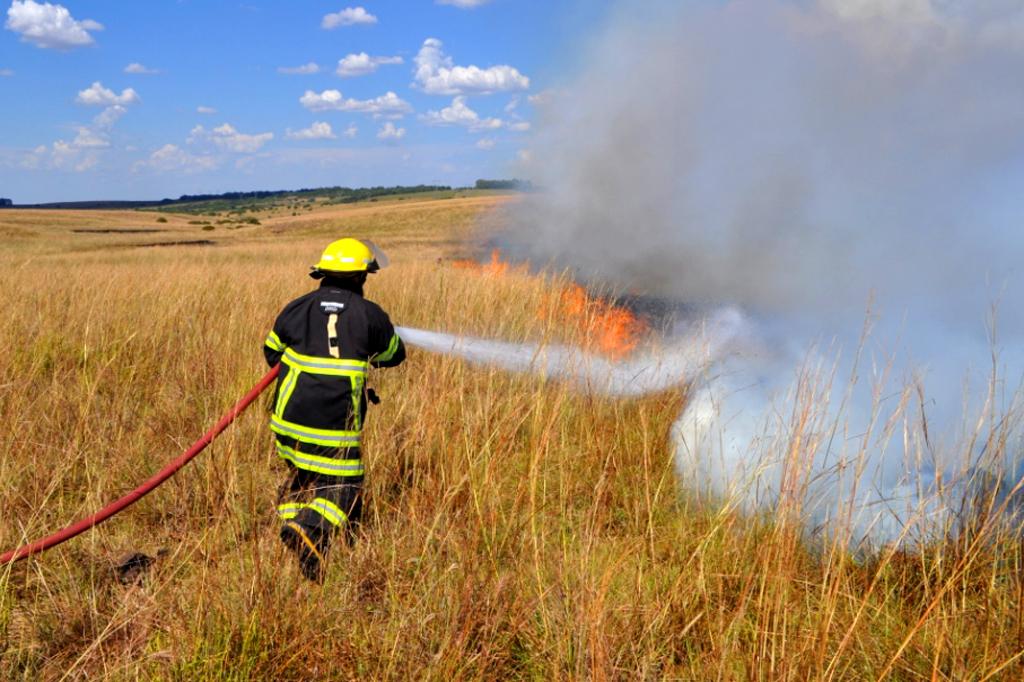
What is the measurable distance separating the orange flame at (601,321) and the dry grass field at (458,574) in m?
0.60

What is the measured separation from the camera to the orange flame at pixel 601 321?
5828 mm

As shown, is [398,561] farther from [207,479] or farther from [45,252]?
[45,252]

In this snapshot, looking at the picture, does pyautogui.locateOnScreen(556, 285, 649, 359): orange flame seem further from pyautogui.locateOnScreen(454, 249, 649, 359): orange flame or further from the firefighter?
the firefighter

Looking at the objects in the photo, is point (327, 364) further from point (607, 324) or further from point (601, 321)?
point (607, 324)

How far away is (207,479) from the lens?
11.3 ft

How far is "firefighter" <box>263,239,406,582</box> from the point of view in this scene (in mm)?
3262

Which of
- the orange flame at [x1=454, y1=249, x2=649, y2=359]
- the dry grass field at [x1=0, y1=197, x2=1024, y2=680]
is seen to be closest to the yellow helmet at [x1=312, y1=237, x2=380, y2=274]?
the dry grass field at [x1=0, y1=197, x2=1024, y2=680]

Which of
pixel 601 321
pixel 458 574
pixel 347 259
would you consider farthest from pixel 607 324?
pixel 458 574

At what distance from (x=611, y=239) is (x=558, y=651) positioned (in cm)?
1630

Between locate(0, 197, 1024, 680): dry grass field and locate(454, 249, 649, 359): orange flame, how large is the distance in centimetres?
60

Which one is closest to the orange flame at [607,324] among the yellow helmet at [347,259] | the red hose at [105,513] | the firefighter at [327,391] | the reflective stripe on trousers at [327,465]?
the yellow helmet at [347,259]

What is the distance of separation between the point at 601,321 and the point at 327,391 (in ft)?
10.4

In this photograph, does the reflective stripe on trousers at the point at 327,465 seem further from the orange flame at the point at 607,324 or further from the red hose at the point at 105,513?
the orange flame at the point at 607,324

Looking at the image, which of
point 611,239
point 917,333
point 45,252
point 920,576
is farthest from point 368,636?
point 45,252
